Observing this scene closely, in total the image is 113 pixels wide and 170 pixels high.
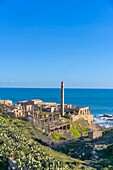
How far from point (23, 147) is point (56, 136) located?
62.1ft

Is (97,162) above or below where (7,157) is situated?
below

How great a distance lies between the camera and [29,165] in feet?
47.9

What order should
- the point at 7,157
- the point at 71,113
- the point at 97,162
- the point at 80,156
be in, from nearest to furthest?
1. the point at 7,157
2. the point at 97,162
3. the point at 80,156
4. the point at 71,113

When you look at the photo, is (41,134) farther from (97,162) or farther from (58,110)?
(58,110)

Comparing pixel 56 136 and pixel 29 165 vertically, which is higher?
pixel 29 165

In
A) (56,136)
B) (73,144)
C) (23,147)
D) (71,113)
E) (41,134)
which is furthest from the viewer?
Result: (71,113)

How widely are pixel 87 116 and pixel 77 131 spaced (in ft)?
28.0

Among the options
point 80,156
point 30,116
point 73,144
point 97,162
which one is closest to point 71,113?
point 30,116

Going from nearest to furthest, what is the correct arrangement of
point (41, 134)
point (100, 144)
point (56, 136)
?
point (100, 144), point (41, 134), point (56, 136)

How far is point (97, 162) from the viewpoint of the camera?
22.0m

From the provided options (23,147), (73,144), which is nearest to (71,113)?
(73,144)

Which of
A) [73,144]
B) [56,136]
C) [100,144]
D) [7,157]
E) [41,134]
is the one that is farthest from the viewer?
[56,136]

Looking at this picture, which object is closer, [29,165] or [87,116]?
[29,165]

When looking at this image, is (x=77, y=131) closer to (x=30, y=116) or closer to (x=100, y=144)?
(x=30, y=116)
